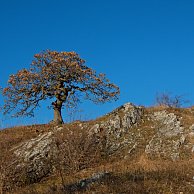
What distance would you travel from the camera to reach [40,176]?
1934 centimetres

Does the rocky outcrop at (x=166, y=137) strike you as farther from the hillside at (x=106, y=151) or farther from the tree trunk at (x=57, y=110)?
the tree trunk at (x=57, y=110)

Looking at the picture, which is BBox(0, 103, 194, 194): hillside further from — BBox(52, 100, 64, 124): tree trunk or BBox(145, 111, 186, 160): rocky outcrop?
BBox(52, 100, 64, 124): tree trunk

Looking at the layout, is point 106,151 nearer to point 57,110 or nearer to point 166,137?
point 166,137

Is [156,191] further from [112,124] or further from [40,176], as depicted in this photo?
[112,124]

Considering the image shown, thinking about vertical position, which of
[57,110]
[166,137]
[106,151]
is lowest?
[106,151]

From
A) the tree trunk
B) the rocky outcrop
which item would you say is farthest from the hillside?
the tree trunk

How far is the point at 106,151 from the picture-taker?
2161 cm

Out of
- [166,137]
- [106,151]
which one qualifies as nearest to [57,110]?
[106,151]

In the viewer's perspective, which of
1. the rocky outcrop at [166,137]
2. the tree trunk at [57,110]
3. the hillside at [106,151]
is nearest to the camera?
the hillside at [106,151]

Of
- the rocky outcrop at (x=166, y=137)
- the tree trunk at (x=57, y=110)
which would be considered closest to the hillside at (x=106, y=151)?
the rocky outcrop at (x=166, y=137)

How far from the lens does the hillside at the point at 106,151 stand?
1652cm

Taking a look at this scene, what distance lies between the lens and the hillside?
16.5 metres

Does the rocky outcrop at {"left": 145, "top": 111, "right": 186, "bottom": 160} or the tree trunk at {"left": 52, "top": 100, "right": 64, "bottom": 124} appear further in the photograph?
the tree trunk at {"left": 52, "top": 100, "right": 64, "bottom": 124}

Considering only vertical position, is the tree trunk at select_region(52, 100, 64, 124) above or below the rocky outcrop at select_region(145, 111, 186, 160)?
above
